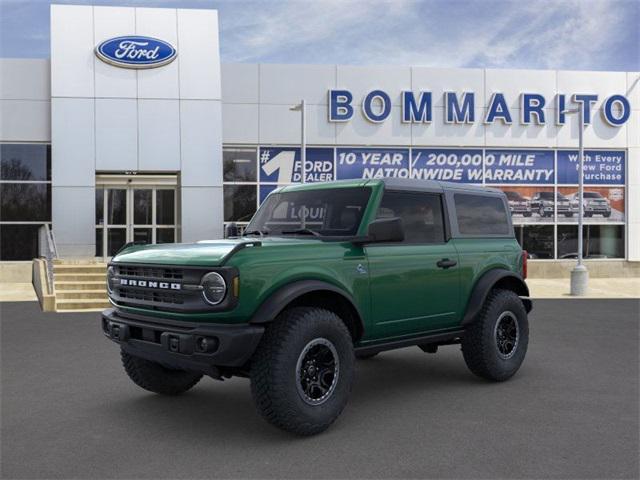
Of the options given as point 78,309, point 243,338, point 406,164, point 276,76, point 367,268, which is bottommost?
point 78,309

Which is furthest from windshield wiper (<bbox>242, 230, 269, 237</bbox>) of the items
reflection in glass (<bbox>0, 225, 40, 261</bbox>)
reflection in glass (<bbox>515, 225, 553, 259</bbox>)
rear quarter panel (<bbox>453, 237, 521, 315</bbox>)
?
reflection in glass (<bbox>515, 225, 553, 259</bbox>)

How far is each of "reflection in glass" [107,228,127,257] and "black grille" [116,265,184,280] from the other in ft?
49.2

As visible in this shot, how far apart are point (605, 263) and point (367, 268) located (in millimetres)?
18234

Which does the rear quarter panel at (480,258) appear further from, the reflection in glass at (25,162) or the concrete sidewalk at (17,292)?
the reflection in glass at (25,162)

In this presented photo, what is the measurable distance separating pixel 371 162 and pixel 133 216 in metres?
7.87

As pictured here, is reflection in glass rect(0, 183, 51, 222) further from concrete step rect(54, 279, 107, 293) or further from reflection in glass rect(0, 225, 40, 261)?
concrete step rect(54, 279, 107, 293)

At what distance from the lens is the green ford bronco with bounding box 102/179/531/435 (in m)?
4.61

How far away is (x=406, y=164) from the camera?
20469 mm

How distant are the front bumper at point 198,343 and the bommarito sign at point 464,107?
15.7 meters

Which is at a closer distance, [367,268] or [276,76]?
[367,268]

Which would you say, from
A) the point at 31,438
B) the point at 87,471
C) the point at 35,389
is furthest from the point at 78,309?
the point at 87,471

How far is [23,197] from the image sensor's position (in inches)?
761

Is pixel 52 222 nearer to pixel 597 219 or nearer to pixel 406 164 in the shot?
pixel 406 164

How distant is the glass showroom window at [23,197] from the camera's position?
1917 cm
